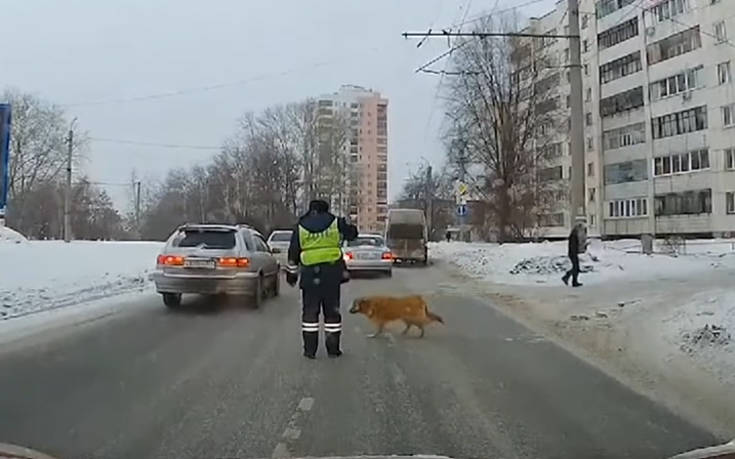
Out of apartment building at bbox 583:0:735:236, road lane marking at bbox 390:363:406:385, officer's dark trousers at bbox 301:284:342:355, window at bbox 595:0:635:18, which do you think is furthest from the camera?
window at bbox 595:0:635:18

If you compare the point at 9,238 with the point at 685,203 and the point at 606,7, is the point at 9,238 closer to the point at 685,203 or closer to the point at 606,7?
the point at 685,203

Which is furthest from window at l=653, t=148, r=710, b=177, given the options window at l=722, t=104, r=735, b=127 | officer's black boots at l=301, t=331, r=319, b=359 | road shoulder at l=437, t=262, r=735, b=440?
officer's black boots at l=301, t=331, r=319, b=359

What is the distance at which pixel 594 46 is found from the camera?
73.0 m

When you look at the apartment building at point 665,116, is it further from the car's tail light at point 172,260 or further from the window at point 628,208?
the car's tail light at point 172,260

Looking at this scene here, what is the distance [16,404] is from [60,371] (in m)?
1.81

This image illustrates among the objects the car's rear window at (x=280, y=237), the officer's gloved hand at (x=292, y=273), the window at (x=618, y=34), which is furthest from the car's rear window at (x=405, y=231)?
the window at (x=618, y=34)

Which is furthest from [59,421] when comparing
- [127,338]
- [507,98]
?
[507,98]

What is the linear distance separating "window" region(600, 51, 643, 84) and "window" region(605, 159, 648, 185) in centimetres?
677

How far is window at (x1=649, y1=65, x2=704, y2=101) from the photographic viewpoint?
193 feet

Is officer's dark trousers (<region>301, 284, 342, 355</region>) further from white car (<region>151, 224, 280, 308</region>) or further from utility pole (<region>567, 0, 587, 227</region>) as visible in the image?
utility pole (<region>567, 0, 587, 227</region>)

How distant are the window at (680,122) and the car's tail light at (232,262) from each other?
48.4 m

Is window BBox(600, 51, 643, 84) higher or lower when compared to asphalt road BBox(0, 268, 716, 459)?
higher

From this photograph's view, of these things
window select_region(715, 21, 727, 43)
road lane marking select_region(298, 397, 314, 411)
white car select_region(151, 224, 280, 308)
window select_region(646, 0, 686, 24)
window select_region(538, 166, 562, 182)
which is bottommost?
road lane marking select_region(298, 397, 314, 411)

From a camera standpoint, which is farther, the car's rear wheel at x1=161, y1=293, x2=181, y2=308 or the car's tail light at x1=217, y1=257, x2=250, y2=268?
the car's rear wheel at x1=161, y1=293, x2=181, y2=308
